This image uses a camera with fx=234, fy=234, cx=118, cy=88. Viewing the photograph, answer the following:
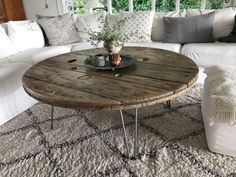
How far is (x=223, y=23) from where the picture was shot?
284 cm

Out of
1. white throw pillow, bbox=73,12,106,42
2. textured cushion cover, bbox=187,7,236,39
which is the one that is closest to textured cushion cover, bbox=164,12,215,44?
textured cushion cover, bbox=187,7,236,39

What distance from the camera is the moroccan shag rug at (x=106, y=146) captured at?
1.53 meters

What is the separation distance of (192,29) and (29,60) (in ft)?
6.37

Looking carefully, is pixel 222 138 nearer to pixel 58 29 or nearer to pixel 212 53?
pixel 212 53

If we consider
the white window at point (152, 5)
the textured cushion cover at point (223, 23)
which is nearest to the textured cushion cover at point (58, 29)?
the white window at point (152, 5)

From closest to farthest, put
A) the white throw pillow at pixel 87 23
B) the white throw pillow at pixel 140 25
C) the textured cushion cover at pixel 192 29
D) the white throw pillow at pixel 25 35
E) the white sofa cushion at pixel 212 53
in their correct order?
the white sofa cushion at pixel 212 53 → the textured cushion cover at pixel 192 29 → the white throw pillow at pixel 25 35 → the white throw pillow at pixel 140 25 → the white throw pillow at pixel 87 23

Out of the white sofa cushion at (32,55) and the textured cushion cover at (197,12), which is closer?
the white sofa cushion at (32,55)

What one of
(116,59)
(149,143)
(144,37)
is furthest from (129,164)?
(144,37)

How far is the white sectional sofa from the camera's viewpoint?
7.13ft

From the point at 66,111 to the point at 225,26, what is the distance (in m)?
2.13

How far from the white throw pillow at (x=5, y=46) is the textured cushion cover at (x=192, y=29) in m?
1.99

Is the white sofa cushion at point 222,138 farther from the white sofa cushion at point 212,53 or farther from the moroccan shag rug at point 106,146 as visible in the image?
the white sofa cushion at point 212,53

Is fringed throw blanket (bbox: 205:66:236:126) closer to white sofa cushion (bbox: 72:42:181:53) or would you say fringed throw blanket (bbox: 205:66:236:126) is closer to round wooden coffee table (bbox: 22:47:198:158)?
round wooden coffee table (bbox: 22:47:198:158)

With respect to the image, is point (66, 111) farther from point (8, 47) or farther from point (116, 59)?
point (8, 47)
